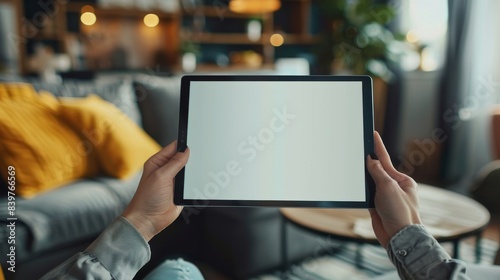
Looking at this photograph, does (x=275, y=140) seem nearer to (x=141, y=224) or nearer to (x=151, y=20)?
(x=141, y=224)

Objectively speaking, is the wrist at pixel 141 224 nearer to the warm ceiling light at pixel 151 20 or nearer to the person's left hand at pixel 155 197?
the person's left hand at pixel 155 197

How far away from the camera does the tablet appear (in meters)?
0.86

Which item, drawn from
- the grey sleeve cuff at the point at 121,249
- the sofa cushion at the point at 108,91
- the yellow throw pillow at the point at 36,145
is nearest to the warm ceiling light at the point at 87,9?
the sofa cushion at the point at 108,91

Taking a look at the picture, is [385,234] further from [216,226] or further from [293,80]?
[216,226]

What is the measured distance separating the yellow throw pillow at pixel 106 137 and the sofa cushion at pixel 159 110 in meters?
0.32

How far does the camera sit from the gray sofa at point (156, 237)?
4.97 ft

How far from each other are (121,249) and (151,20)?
13.0 ft

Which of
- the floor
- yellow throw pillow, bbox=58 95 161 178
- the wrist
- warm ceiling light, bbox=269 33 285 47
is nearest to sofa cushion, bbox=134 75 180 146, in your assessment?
yellow throw pillow, bbox=58 95 161 178

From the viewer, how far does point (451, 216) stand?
5.25ft

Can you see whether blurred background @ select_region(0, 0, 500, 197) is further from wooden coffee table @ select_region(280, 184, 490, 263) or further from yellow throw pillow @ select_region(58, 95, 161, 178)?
wooden coffee table @ select_region(280, 184, 490, 263)

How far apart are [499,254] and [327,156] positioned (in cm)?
67

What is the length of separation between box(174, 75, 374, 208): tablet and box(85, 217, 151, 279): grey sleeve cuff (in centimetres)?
14

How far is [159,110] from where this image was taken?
7.66 feet

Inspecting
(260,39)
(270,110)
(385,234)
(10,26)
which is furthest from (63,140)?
(260,39)
